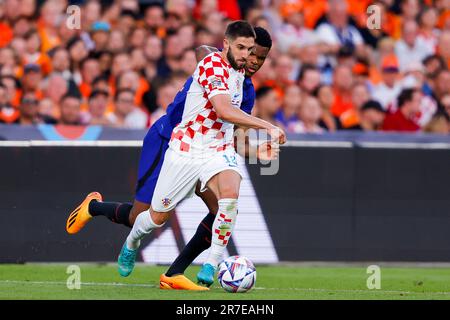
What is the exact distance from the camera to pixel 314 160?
47.0ft

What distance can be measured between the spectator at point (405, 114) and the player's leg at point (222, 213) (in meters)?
6.56

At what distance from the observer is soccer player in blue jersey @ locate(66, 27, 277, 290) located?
10.7 metres

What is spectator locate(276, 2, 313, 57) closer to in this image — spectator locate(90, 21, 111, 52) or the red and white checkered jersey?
spectator locate(90, 21, 111, 52)

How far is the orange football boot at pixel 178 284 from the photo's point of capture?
10532mm

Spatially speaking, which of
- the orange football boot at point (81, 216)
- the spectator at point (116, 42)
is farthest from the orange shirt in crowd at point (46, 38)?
the orange football boot at point (81, 216)

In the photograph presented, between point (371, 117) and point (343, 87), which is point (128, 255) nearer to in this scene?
point (371, 117)

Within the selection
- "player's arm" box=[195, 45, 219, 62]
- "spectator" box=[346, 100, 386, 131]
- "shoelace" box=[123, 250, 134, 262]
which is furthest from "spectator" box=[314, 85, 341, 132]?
"shoelace" box=[123, 250, 134, 262]

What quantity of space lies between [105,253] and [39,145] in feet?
4.77

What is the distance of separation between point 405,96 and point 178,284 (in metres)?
6.96

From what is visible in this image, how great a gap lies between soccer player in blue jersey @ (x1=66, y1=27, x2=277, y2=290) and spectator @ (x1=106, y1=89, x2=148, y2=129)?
4354mm

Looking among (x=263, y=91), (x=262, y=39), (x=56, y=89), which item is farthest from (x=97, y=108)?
(x=262, y=39)

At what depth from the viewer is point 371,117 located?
53.8 feet
